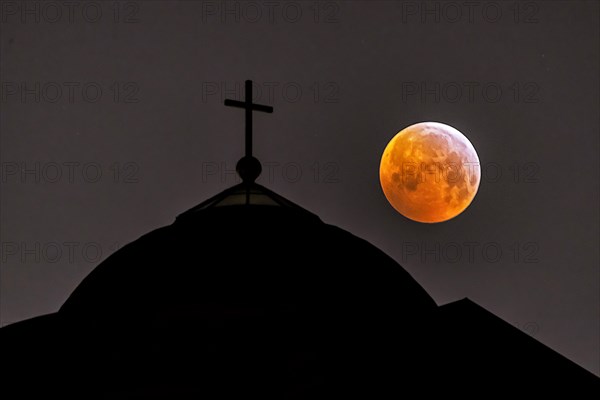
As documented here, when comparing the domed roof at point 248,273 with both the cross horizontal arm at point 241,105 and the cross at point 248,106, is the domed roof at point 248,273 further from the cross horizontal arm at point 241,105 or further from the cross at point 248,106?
the cross horizontal arm at point 241,105

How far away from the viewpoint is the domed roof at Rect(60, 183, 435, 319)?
4.45 metres

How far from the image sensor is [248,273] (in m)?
4.54

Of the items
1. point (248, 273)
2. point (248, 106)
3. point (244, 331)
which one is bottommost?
point (244, 331)

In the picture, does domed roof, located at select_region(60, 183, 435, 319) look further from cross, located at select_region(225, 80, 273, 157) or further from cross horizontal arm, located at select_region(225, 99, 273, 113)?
cross horizontal arm, located at select_region(225, 99, 273, 113)

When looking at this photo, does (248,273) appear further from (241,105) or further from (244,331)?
(241,105)

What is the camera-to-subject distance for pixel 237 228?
499 cm

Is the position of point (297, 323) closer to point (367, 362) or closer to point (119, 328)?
point (367, 362)

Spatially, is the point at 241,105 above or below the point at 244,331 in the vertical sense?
above

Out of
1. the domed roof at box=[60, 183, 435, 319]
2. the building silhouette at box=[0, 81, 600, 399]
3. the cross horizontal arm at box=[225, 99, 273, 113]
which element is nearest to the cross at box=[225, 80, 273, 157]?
the cross horizontal arm at box=[225, 99, 273, 113]

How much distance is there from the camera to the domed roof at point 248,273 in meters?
4.45

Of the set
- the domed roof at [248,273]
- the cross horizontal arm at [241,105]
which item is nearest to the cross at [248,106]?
the cross horizontal arm at [241,105]

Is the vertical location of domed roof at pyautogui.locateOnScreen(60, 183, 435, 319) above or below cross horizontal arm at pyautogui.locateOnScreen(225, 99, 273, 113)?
below

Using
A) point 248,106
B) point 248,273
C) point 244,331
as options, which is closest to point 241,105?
point 248,106

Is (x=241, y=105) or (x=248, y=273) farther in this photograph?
(x=241, y=105)
